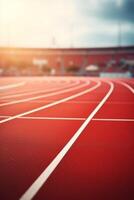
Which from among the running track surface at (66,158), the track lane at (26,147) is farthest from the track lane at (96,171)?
the track lane at (26,147)

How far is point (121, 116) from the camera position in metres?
9.26

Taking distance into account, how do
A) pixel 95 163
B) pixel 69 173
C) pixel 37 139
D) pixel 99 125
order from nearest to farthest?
pixel 69 173
pixel 95 163
pixel 37 139
pixel 99 125

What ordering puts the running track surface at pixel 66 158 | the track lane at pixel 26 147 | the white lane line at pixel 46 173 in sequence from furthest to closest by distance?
1. the track lane at pixel 26 147
2. the running track surface at pixel 66 158
3. the white lane line at pixel 46 173

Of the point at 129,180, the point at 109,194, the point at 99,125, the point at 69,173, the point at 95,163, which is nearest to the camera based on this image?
the point at 109,194

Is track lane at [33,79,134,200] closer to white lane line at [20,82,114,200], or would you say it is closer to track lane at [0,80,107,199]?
white lane line at [20,82,114,200]

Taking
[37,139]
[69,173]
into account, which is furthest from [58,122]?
[69,173]

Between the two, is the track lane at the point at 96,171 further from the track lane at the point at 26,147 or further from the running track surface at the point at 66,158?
the track lane at the point at 26,147

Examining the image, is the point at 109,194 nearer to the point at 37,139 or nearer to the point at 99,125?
the point at 37,139

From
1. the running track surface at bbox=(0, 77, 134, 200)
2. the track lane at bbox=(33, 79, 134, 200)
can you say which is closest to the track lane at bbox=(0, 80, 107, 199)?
the running track surface at bbox=(0, 77, 134, 200)

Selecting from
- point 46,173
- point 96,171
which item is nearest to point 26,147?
point 46,173

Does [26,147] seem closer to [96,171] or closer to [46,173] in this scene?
[46,173]

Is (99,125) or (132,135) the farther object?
(99,125)

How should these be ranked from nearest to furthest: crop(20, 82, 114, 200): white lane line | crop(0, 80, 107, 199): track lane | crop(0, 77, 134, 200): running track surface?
crop(20, 82, 114, 200): white lane line
crop(0, 77, 134, 200): running track surface
crop(0, 80, 107, 199): track lane

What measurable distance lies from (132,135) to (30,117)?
3288 millimetres
